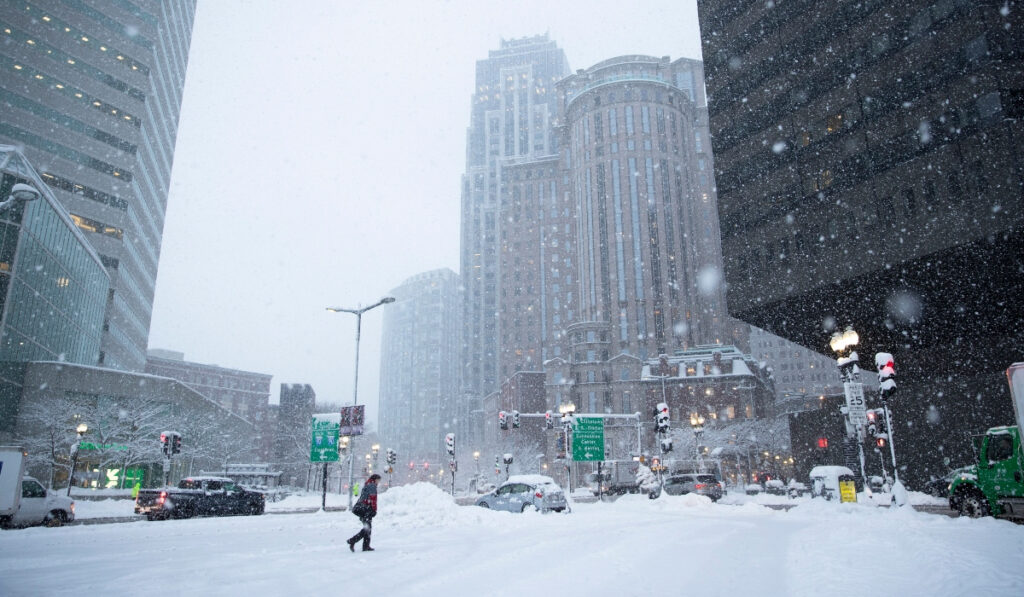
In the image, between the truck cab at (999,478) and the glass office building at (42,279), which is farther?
the glass office building at (42,279)

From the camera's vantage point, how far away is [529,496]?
24062 millimetres

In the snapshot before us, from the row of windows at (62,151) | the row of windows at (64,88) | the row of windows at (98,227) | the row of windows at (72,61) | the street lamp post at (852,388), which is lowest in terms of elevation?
the street lamp post at (852,388)

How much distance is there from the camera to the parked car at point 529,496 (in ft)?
77.9

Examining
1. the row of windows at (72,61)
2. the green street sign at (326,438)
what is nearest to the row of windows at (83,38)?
the row of windows at (72,61)

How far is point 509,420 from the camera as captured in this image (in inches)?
1917

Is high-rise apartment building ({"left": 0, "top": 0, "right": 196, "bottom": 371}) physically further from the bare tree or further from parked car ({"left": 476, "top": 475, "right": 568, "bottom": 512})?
parked car ({"left": 476, "top": 475, "right": 568, "bottom": 512})

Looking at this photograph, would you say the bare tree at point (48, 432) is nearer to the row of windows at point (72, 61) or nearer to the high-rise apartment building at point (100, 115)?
the high-rise apartment building at point (100, 115)

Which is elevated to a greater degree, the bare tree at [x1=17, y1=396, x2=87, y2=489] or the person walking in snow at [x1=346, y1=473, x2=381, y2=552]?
the bare tree at [x1=17, y1=396, x2=87, y2=489]

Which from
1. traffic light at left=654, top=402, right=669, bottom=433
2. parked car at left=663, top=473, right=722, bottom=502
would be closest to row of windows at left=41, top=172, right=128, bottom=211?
traffic light at left=654, top=402, right=669, bottom=433

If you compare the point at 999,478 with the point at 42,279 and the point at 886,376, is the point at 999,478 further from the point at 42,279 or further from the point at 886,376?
the point at 42,279

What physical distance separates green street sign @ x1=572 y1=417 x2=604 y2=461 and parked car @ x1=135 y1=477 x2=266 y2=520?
17.2 meters

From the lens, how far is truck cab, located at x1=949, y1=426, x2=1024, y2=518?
1616 centimetres

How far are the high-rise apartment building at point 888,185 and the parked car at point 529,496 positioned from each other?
20.7 m

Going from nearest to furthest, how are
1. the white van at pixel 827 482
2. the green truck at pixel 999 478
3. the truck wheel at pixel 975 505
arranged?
the green truck at pixel 999 478 < the truck wheel at pixel 975 505 < the white van at pixel 827 482
